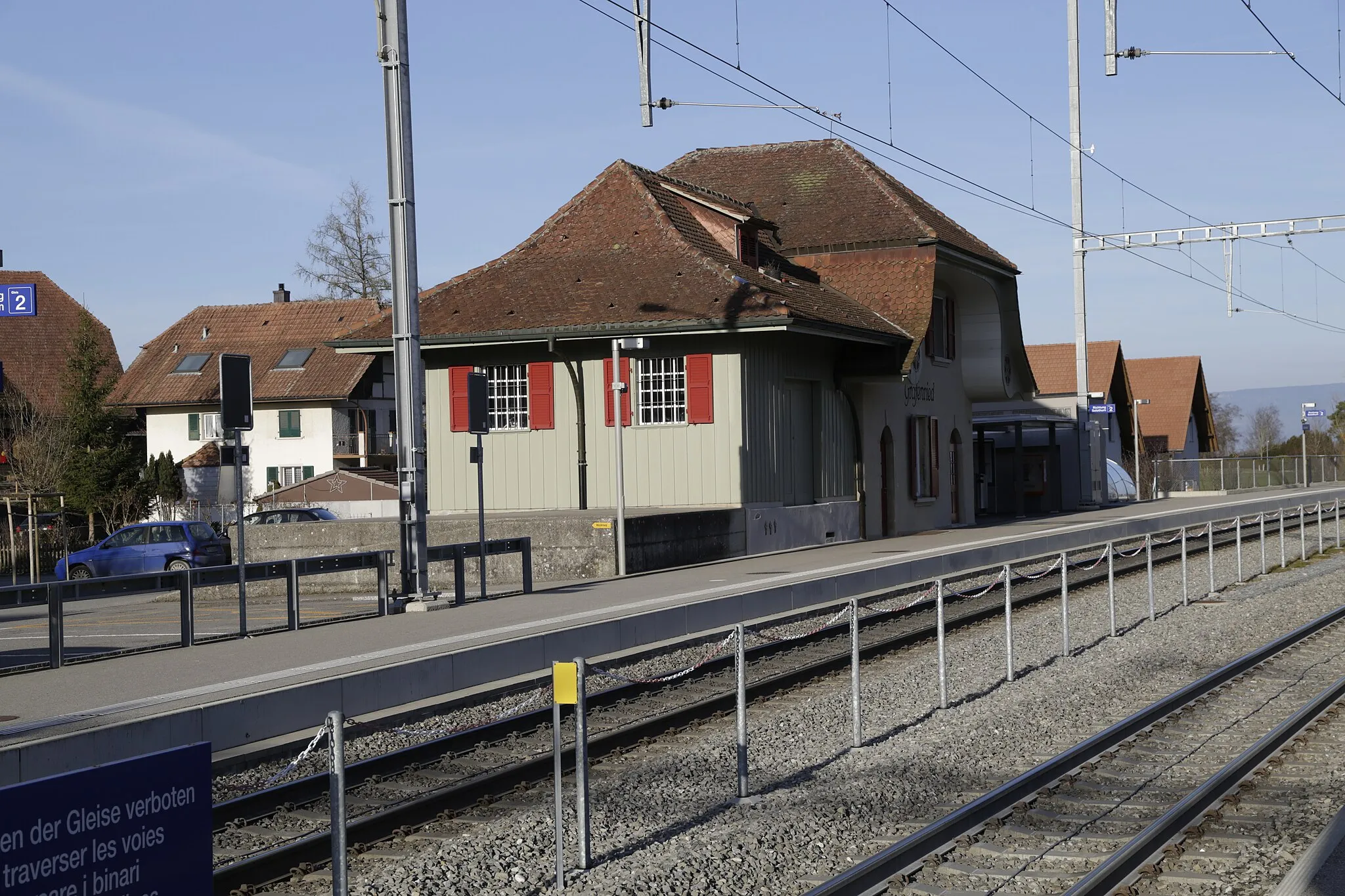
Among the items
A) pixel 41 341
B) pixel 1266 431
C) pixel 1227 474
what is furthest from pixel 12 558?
pixel 1266 431

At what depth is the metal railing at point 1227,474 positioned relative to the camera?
6394 cm

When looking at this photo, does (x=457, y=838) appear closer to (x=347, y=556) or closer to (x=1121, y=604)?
(x=347, y=556)

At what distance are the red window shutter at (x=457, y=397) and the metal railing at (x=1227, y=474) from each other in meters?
38.0

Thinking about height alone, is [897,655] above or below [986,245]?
below

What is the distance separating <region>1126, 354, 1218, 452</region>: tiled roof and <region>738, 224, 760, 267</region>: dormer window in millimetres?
55840

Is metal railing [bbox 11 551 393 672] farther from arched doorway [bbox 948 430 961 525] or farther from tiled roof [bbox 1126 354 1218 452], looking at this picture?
tiled roof [bbox 1126 354 1218 452]

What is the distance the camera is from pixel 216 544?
33219 millimetres

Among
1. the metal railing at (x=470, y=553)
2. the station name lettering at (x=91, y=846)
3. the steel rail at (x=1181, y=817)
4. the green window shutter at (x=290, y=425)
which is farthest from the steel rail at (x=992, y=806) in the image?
the green window shutter at (x=290, y=425)

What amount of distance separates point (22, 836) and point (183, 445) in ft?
198

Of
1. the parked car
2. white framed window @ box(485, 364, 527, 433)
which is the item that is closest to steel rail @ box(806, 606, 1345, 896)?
white framed window @ box(485, 364, 527, 433)

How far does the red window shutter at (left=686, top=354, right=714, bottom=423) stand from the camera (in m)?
27.2

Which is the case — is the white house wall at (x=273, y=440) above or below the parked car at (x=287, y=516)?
above

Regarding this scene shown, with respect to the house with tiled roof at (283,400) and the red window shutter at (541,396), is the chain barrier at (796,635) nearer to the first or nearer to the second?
the red window shutter at (541,396)

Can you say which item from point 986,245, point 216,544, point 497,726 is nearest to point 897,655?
point 497,726
